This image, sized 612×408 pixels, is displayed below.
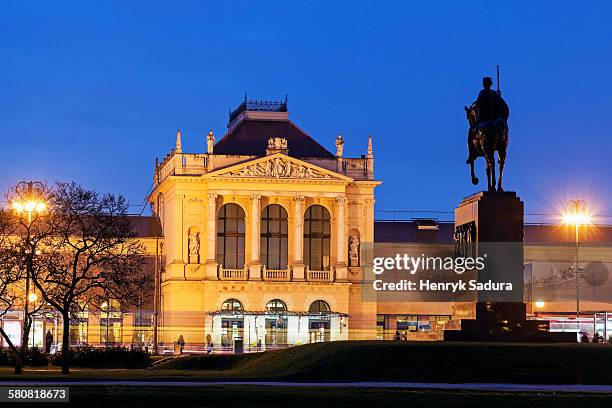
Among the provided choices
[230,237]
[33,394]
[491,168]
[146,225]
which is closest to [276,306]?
[230,237]

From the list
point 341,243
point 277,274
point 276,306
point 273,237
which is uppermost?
point 273,237

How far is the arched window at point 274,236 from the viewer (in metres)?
127

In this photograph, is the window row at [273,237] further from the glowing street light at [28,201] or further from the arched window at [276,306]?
the glowing street light at [28,201]

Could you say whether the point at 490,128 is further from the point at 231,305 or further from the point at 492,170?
the point at 231,305

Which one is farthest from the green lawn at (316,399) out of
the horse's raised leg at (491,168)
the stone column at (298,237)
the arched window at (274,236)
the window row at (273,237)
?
the arched window at (274,236)

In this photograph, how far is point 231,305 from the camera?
124 m

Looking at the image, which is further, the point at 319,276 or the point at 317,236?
the point at 317,236

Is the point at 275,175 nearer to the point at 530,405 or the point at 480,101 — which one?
the point at 480,101

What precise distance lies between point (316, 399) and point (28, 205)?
35977mm

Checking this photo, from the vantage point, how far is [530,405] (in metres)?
34.0

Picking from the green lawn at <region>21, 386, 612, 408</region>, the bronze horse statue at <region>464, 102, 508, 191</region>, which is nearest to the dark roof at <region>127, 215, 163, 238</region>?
the bronze horse statue at <region>464, 102, 508, 191</region>

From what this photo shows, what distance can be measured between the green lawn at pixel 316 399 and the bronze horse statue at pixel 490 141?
479 inches

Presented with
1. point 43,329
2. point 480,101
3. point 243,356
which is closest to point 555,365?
point 480,101

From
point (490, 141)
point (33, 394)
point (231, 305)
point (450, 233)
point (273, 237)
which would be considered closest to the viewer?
point (33, 394)
